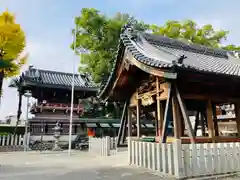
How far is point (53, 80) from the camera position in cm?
2450

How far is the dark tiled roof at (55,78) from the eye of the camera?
22.5 metres

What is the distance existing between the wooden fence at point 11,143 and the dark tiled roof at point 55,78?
6.38 m

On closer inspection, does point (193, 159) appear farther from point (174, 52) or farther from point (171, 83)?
point (174, 52)

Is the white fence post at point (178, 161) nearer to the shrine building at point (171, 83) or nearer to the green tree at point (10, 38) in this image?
the shrine building at point (171, 83)

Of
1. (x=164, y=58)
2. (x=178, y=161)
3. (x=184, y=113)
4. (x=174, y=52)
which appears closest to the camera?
(x=178, y=161)

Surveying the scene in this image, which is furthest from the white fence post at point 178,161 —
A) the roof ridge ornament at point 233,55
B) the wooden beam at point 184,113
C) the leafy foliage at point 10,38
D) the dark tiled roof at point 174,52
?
the leafy foliage at point 10,38

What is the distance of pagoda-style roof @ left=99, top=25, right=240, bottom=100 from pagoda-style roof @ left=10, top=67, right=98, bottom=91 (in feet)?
40.0

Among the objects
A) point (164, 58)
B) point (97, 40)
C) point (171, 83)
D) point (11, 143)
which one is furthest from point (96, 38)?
point (171, 83)

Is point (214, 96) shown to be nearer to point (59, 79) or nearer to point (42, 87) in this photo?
point (42, 87)

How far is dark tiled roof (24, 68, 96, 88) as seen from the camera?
2252 centimetres

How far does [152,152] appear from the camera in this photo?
6.76m

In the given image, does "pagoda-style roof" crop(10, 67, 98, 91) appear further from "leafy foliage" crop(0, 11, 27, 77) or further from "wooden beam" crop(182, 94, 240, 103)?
"wooden beam" crop(182, 94, 240, 103)

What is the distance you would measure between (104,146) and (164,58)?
6597 millimetres

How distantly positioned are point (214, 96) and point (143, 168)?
367 cm
